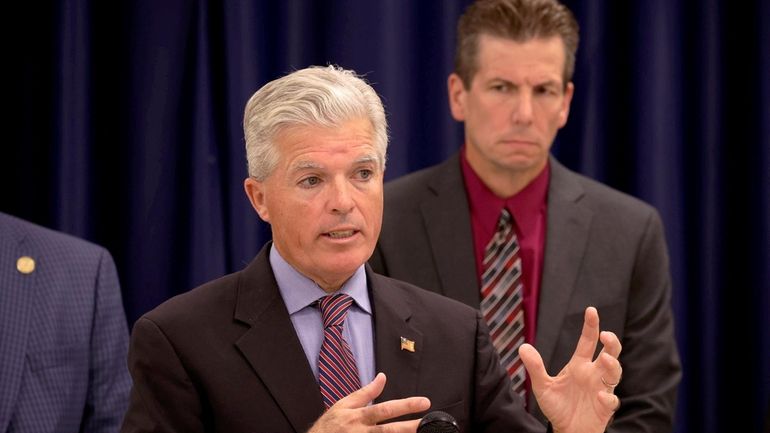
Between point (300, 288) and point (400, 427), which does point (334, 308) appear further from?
point (400, 427)

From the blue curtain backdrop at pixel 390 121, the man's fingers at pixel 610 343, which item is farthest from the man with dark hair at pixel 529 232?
the man's fingers at pixel 610 343

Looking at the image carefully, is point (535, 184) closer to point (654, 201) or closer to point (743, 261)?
point (654, 201)

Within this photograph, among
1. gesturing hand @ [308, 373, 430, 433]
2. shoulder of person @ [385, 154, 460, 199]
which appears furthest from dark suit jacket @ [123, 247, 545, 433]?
shoulder of person @ [385, 154, 460, 199]

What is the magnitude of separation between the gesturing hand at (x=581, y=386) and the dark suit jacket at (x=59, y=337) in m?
1.27

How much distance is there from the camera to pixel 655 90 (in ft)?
12.6

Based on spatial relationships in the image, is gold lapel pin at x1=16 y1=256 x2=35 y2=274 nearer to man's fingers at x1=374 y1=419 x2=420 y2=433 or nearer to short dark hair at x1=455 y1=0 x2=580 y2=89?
short dark hair at x1=455 y1=0 x2=580 y2=89

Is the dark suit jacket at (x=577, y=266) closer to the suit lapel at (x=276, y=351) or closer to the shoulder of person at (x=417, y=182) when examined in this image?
the shoulder of person at (x=417, y=182)

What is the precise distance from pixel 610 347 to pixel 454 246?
113 centimetres

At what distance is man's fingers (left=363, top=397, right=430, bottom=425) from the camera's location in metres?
1.77

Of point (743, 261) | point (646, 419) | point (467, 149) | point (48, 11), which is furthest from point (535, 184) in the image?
point (48, 11)

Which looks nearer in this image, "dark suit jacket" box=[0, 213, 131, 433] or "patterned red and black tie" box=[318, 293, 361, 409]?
"patterned red and black tie" box=[318, 293, 361, 409]

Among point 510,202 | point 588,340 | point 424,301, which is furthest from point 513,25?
point 588,340

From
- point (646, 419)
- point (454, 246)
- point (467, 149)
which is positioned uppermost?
point (467, 149)

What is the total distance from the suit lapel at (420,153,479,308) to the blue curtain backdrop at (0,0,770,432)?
2.06ft
